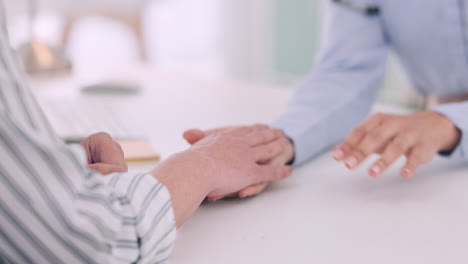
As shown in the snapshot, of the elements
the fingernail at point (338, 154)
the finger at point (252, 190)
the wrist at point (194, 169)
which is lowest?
the finger at point (252, 190)

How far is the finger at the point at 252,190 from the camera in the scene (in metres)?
A: 0.55

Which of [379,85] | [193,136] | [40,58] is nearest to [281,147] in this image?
[193,136]

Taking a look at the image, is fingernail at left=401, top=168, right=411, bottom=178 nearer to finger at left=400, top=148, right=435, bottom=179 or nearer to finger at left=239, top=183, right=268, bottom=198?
finger at left=400, top=148, right=435, bottom=179

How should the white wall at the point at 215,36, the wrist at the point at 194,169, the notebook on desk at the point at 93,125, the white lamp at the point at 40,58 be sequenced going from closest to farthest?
the wrist at the point at 194,169, the notebook on desk at the point at 93,125, the white lamp at the point at 40,58, the white wall at the point at 215,36

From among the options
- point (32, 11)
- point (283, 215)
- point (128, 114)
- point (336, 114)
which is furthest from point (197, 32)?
point (283, 215)

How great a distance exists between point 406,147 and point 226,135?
231 mm

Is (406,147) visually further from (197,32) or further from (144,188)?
(197,32)

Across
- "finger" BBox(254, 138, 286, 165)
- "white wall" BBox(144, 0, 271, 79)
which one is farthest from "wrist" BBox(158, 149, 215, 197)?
"white wall" BBox(144, 0, 271, 79)

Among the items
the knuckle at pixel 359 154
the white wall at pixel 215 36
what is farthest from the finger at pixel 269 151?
the white wall at pixel 215 36

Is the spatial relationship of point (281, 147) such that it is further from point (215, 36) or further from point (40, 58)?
point (215, 36)

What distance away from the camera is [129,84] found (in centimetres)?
127

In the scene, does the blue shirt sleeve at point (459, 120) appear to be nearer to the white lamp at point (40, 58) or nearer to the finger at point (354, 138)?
the finger at point (354, 138)

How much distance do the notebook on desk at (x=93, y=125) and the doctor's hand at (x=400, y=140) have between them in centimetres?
28

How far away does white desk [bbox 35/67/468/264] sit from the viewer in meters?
0.43
